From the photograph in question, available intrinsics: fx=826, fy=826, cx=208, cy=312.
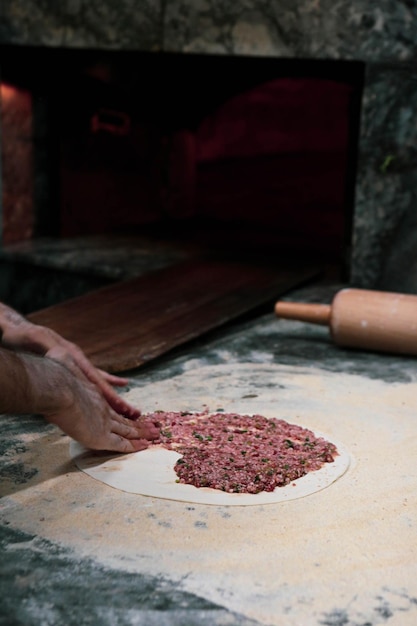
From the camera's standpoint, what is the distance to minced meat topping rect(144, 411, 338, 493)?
6.35ft

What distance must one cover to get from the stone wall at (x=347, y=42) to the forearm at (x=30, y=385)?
9.21ft

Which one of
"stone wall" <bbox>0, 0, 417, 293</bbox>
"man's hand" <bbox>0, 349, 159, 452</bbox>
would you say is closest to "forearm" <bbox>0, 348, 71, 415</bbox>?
"man's hand" <bbox>0, 349, 159, 452</bbox>

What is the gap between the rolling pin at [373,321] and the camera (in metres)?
3.14

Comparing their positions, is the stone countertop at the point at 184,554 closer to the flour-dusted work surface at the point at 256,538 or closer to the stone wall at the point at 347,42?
the flour-dusted work surface at the point at 256,538

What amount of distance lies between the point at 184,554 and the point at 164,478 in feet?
1.16

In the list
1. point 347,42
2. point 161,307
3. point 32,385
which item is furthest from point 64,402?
point 347,42

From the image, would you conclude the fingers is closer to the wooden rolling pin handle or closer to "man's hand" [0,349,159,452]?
"man's hand" [0,349,159,452]

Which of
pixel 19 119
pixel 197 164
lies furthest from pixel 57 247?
pixel 197 164

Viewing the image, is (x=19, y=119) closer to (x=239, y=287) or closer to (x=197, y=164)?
(x=239, y=287)

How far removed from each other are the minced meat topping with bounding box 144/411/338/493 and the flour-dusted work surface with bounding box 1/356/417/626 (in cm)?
9

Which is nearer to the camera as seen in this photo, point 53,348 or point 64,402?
point 64,402

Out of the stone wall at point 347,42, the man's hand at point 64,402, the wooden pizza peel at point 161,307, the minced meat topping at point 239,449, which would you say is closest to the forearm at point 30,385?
the man's hand at point 64,402

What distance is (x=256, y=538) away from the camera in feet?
5.58

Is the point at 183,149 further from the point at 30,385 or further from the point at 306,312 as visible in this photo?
the point at 30,385
